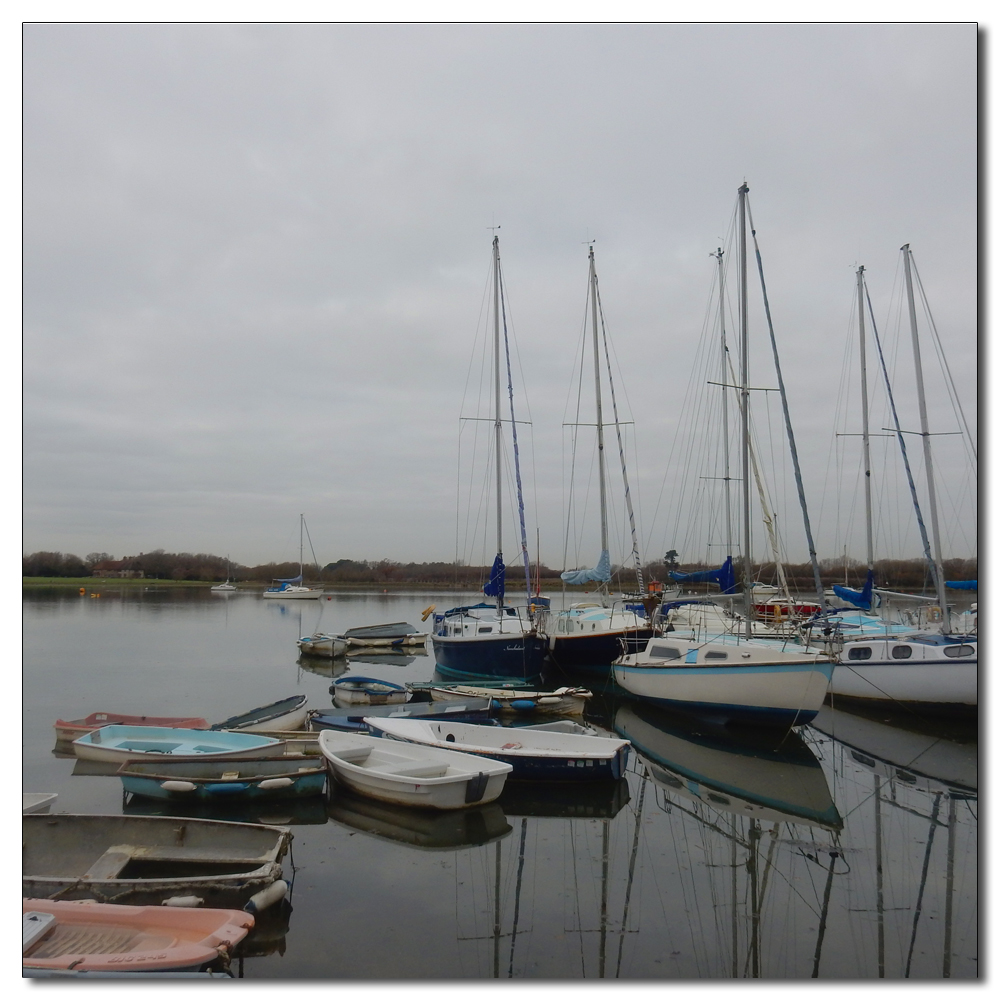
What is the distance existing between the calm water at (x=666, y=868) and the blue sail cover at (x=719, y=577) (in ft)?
33.4

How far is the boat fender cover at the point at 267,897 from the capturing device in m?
7.72

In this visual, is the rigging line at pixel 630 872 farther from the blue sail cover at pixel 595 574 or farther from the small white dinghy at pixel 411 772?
the blue sail cover at pixel 595 574

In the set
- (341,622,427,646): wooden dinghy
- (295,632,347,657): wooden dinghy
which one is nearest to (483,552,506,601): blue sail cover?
(295,632,347,657): wooden dinghy

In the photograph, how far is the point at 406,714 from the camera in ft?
55.1

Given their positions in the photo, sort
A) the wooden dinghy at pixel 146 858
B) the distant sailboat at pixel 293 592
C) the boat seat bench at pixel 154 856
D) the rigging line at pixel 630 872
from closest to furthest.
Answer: the rigging line at pixel 630 872 < the wooden dinghy at pixel 146 858 < the boat seat bench at pixel 154 856 < the distant sailboat at pixel 293 592

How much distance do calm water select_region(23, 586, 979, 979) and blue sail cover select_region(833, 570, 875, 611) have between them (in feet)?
28.8

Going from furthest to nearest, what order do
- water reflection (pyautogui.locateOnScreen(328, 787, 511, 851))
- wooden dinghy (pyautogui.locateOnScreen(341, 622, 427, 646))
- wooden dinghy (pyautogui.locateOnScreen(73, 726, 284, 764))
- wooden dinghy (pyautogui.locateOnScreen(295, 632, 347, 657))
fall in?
wooden dinghy (pyautogui.locateOnScreen(341, 622, 427, 646)) → wooden dinghy (pyautogui.locateOnScreen(295, 632, 347, 657)) → wooden dinghy (pyautogui.locateOnScreen(73, 726, 284, 764)) → water reflection (pyautogui.locateOnScreen(328, 787, 511, 851))

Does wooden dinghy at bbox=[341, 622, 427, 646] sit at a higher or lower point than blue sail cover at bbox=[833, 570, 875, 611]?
lower

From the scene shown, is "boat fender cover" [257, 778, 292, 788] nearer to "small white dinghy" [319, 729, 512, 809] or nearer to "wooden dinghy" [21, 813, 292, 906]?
"small white dinghy" [319, 729, 512, 809]

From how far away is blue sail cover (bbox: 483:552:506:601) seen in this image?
2689 cm

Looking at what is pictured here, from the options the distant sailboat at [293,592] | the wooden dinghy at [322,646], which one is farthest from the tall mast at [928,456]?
the distant sailboat at [293,592]

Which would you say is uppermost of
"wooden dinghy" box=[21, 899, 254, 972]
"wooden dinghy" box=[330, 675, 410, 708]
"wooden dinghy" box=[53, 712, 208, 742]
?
"wooden dinghy" box=[21, 899, 254, 972]

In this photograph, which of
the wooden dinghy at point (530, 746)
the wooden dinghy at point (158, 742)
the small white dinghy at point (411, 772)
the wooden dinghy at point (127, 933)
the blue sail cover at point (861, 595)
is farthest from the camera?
the blue sail cover at point (861, 595)

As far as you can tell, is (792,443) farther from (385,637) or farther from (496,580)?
(385,637)
